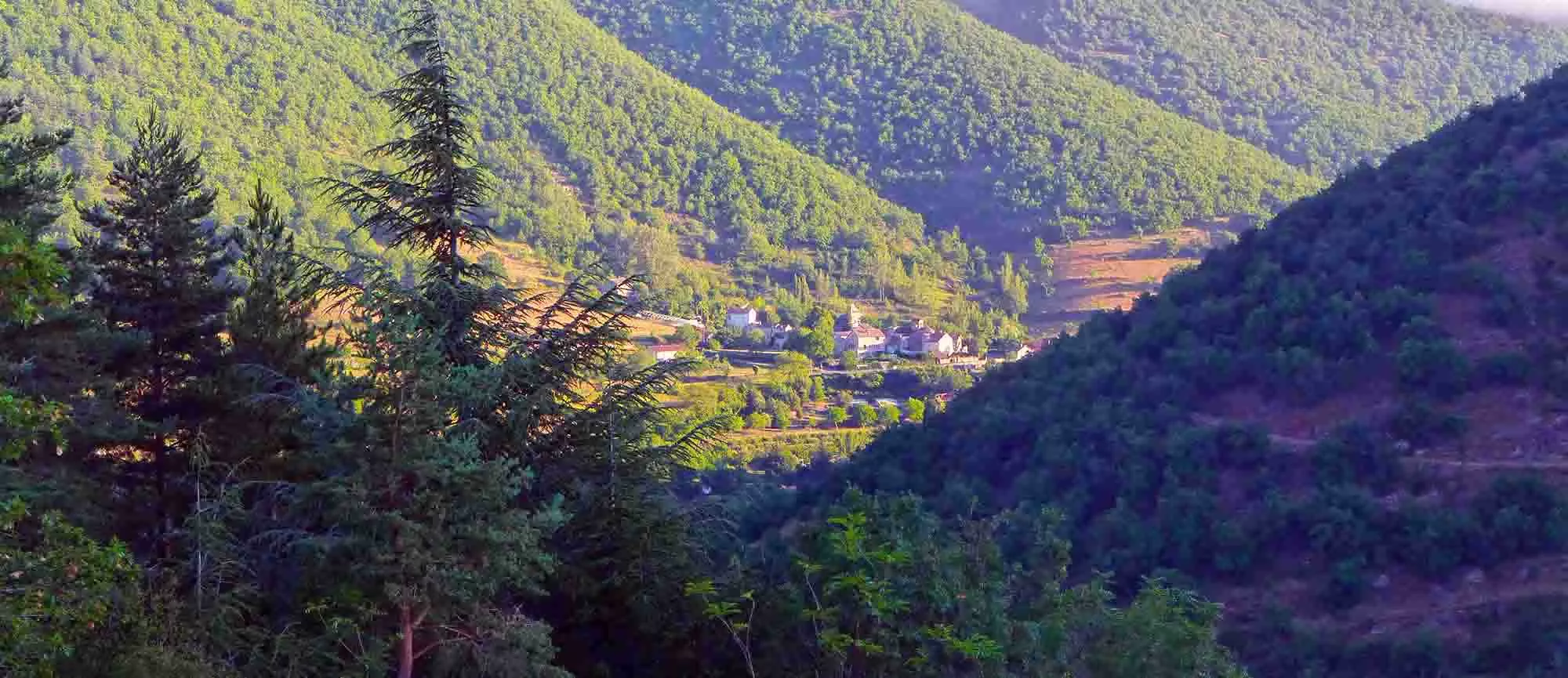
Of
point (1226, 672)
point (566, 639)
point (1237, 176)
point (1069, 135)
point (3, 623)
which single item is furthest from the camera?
point (1069, 135)

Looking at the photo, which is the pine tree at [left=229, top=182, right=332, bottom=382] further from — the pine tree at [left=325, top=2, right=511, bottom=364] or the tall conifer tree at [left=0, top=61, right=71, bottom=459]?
the pine tree at [left=325, top=2, right=511, bottom=364]

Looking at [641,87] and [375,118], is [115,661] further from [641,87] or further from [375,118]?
[641,87]

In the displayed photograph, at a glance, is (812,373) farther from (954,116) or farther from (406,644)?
(406,644)

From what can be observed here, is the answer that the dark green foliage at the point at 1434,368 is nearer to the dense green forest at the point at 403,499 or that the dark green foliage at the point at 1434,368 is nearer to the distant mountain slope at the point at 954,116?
the dense green forest at the point at 403,499

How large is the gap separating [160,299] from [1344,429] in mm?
15791

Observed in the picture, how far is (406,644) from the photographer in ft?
22.6

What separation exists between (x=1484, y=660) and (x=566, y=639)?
39.6ft

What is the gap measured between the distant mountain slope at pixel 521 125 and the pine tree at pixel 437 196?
42353 millimetres

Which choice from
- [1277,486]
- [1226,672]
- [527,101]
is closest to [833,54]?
[527,101]

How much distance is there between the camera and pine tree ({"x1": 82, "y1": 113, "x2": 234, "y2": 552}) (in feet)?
38.6

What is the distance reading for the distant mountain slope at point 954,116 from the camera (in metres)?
81.1

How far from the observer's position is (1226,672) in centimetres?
1074

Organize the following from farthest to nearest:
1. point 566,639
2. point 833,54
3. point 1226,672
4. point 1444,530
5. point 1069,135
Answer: point 833,54, point 1069,135, point 1444,530, point 1226,672, point 566,639

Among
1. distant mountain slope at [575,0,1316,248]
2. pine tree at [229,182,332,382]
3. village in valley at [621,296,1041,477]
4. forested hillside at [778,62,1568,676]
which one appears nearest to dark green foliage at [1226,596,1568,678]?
forested hillside at [778,62,1568,676]
